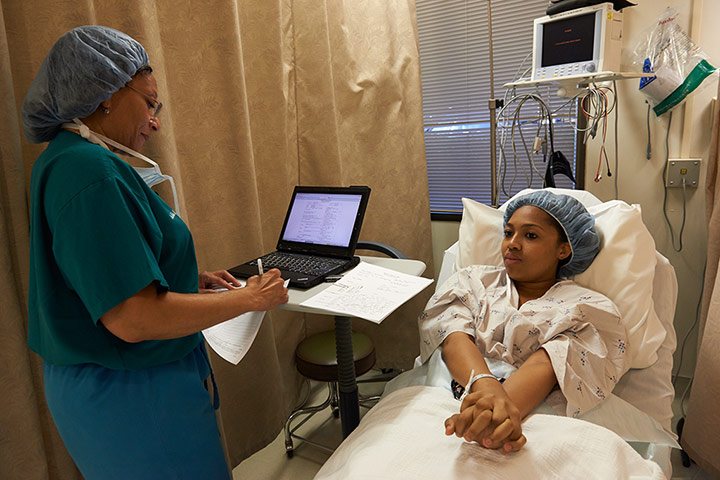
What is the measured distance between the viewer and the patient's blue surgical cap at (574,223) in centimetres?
156

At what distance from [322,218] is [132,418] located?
888mm

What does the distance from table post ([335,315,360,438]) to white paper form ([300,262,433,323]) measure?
0.78ft

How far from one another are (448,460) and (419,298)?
173cm

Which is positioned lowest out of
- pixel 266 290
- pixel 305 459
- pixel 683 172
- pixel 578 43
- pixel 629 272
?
pixel 305 459

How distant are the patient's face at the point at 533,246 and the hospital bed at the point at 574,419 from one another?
0.12m

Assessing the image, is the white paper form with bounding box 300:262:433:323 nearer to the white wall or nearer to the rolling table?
the rolling table

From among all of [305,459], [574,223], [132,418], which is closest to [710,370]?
[574,223]

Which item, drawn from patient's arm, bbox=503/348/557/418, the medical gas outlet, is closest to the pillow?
patient's arm, bbox=503/348/557/418

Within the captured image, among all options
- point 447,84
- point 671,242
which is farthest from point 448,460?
point 447,84

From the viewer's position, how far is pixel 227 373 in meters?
2.02

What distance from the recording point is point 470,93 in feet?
8.95

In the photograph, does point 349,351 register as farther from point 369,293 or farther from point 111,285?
point 111,285

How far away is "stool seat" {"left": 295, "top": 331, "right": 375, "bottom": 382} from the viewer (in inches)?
80.3

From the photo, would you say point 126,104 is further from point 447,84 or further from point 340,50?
point 447,84
